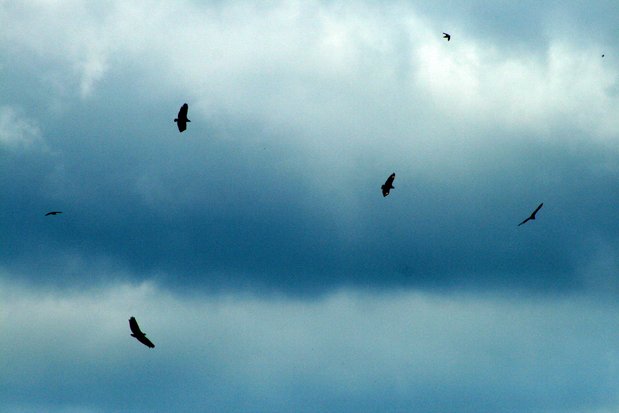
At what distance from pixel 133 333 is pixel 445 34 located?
47773mm

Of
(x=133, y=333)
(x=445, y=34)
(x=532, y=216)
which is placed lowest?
(x=133, y=333)

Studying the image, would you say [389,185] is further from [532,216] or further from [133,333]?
[133,333]

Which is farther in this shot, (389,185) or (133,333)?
(389,185)

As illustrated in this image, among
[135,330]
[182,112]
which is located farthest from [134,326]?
[182,112]

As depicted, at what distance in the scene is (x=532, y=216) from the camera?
9456 cm

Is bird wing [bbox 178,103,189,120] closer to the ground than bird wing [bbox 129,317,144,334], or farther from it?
farther from it

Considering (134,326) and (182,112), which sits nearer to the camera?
(134,326)

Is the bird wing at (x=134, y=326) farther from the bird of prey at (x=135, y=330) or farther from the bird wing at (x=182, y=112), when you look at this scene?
the bird wing at (x=182, y=112)

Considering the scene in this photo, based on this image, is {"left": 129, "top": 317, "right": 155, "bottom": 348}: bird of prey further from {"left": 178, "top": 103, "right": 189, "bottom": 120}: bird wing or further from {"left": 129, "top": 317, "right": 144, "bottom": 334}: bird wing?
{"left": 178, "top": 103, "right": 189, "bottom": 120}: bird wing

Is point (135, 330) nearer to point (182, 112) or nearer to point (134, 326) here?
point (134, 326)

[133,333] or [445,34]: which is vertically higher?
[445,34]

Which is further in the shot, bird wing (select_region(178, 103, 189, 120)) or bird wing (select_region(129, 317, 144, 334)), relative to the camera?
bird wing (select_region(178, 103, 189, 120))

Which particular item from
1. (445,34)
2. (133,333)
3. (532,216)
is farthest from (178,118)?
(532,216)

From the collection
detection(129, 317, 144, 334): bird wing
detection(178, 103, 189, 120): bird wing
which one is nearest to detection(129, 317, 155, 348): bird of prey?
detection(129, 317, 144, 334): bird wing
